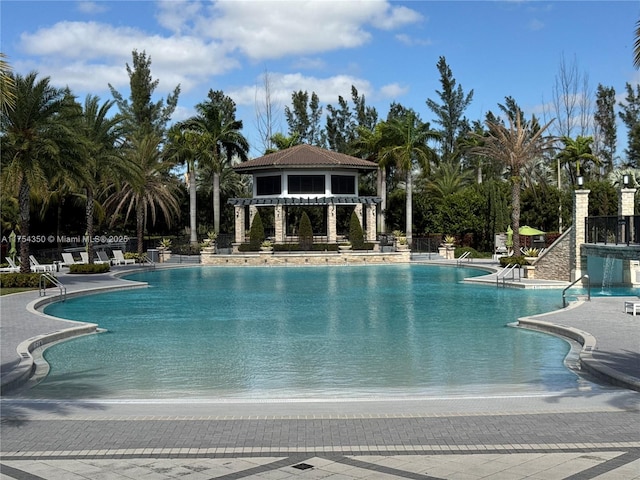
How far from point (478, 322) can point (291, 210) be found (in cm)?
4640

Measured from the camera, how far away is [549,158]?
73.0 m

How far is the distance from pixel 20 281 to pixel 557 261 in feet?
69.9

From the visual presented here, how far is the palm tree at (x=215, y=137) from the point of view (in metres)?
55.6

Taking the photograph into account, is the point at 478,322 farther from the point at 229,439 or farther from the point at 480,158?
the point at 480,158

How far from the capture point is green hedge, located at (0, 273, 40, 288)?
92.4 feet

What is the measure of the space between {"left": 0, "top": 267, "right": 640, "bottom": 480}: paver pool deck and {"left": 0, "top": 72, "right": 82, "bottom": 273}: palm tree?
57.8ft

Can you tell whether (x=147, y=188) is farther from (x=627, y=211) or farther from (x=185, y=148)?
(x=627, y=211)

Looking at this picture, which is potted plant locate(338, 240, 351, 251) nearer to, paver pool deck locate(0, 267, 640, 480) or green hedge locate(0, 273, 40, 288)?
green hedge locate(0, 273, 40, 288)

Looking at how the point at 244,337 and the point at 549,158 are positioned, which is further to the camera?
the point at 549,158

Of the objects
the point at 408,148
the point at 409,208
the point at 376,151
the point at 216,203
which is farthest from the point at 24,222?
the point at 376,151

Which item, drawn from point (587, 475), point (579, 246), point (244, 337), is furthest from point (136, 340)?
point (579, 246)

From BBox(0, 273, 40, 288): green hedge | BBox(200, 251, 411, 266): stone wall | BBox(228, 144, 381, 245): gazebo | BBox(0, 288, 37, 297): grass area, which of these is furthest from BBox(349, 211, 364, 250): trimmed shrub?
BBox(0, 288, 37, 297): grass area

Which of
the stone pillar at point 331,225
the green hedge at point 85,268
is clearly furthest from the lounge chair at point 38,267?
the stone pillar at point 331,225

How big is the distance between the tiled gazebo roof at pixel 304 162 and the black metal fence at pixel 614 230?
1107 inches
